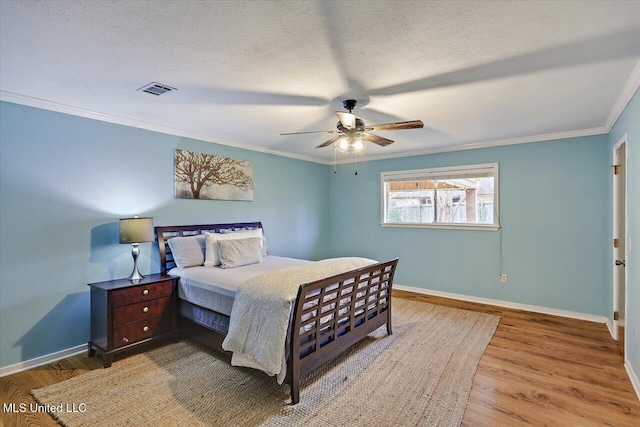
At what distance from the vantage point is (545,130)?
408 cm

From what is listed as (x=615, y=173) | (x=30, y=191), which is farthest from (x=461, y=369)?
(x=30, y=191)

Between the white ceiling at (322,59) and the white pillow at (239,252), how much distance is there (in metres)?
1.45

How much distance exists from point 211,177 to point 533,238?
15.3 ft

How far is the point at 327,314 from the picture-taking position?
8.64ft

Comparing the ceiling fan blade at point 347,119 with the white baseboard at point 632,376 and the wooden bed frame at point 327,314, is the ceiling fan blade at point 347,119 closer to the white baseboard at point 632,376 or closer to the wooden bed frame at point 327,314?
the wooden bed frame at point 327,314

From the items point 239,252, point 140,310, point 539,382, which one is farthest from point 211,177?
point 539,382

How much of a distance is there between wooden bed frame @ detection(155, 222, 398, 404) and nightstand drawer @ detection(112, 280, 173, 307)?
15.5 inches

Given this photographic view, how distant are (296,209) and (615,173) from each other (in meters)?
4.39

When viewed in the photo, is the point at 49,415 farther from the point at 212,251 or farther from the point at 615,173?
the point at 615,173

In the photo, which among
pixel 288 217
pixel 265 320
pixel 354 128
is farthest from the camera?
pixel 288 217

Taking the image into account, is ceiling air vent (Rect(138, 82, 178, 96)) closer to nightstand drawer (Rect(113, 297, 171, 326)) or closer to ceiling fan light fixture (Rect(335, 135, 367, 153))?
ceiling fan light fixture (Rect(335, 135, 367, 153))

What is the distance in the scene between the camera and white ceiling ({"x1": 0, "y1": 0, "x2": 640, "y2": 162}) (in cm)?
168

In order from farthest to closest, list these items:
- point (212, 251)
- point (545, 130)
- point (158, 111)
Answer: point (545, 130) → point (212, 251) → point (158, 111)

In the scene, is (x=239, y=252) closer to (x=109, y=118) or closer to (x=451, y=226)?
(x=109, y=118)
